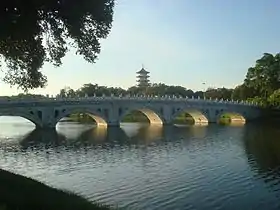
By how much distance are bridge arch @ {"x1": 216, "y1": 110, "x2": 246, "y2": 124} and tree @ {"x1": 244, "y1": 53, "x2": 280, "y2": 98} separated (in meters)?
8.99

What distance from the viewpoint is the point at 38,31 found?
15.4 m

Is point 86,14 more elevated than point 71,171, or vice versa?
point 86,14

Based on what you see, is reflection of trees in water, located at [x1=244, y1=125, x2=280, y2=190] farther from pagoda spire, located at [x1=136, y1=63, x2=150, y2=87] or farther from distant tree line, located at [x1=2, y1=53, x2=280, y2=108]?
pagoda spire, located at [x1=136, y1=63, x2=150, y2=87]

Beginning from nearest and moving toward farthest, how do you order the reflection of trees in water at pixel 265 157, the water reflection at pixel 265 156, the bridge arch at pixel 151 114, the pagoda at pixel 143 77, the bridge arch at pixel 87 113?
the reflection of trees in water at pixel 265 157
the water reflection at pixel 265 156
the bridge arch at pixel 87 113
the bridge arch at pixel 151 114
the pagoda at pixel 143 77

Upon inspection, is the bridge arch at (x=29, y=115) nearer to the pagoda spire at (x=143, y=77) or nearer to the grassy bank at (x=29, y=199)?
the grassy bank at (x=29, y=199)

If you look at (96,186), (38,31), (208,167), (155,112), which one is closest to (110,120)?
(155,112)

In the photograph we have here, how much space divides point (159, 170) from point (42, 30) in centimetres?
1499

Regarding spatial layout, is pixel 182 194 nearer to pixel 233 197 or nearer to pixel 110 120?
pixel 233 197

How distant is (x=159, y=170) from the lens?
2852cm

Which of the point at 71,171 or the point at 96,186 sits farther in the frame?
the point at 71,171

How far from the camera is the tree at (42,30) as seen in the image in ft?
45.4

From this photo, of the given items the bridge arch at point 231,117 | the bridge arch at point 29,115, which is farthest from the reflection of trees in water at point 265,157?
the bridge arch at point 231,117

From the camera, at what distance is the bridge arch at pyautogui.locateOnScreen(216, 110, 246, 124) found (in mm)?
88312

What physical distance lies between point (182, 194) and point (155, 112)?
59137 mm
